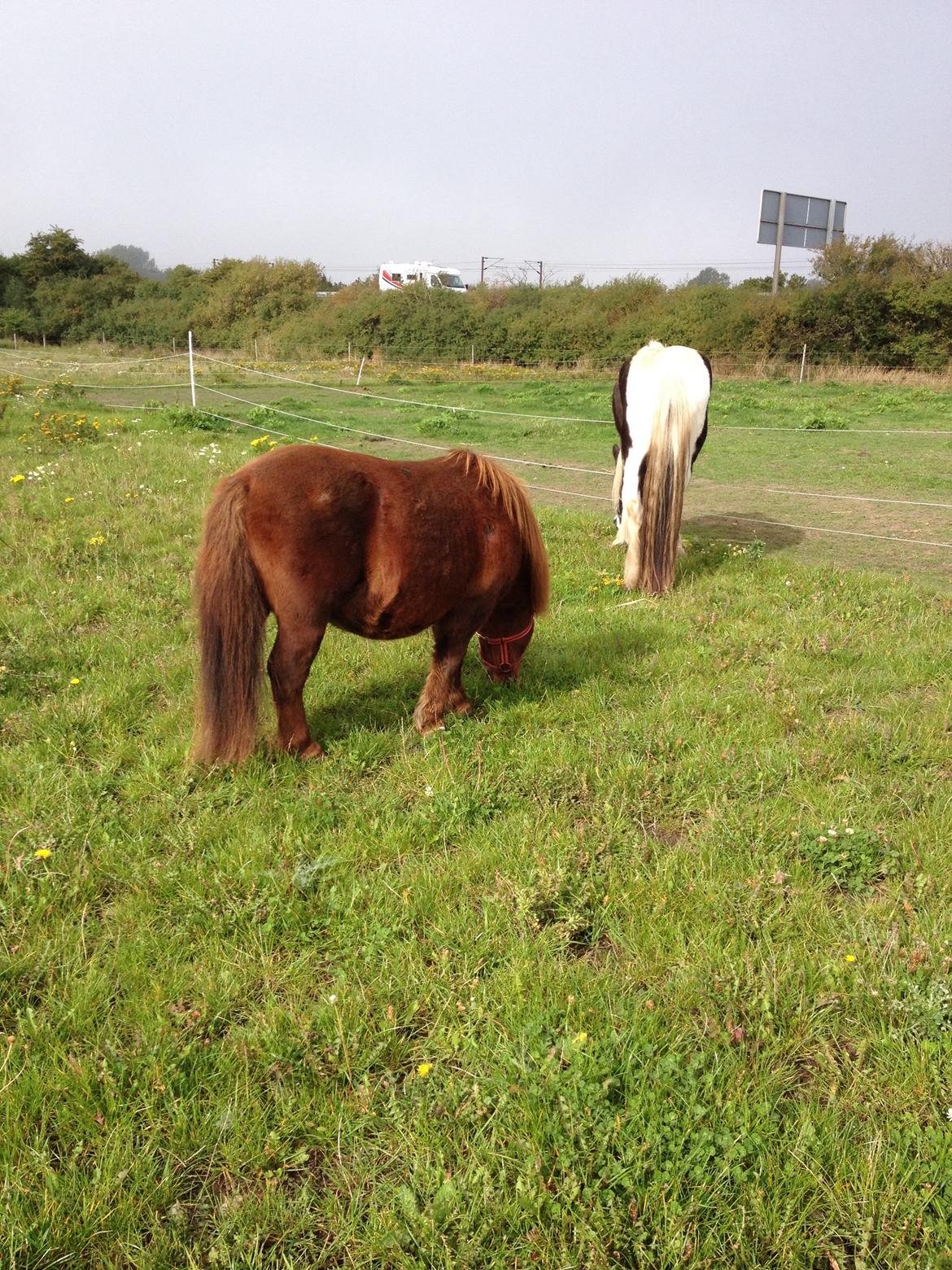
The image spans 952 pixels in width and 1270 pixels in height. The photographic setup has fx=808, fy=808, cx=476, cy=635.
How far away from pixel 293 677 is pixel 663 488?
3.90m

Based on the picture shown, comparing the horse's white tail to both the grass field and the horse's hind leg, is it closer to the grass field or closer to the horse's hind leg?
the grass field

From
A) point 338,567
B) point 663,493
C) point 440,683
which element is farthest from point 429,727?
point 663,493

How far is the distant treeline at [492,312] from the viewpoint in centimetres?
2875

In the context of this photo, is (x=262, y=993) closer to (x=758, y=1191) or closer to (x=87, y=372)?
(x=758, y=1191)

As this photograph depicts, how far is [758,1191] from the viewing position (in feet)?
5.99

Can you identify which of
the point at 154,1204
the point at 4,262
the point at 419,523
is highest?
the point at 4,262

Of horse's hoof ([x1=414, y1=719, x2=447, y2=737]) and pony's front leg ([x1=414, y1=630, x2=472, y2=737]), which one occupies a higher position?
pony's front leg ([x1=414, y1=630, x2=472, y2=737])

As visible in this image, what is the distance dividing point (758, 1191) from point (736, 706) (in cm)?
282

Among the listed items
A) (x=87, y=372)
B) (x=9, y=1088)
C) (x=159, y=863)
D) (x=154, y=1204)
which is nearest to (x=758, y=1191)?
(x=154, y=1204)

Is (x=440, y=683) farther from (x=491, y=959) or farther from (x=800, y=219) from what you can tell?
(x=800, y=219)

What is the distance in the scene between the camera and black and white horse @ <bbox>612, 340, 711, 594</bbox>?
643 cm

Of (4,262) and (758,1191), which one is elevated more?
(4,262)

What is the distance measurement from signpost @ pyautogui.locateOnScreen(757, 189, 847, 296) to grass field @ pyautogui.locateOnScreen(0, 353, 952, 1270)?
109 feet

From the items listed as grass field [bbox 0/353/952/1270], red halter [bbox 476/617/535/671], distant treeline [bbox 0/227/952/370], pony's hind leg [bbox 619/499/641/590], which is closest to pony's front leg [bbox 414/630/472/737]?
grass field [bbox 0/353/952/1270]
